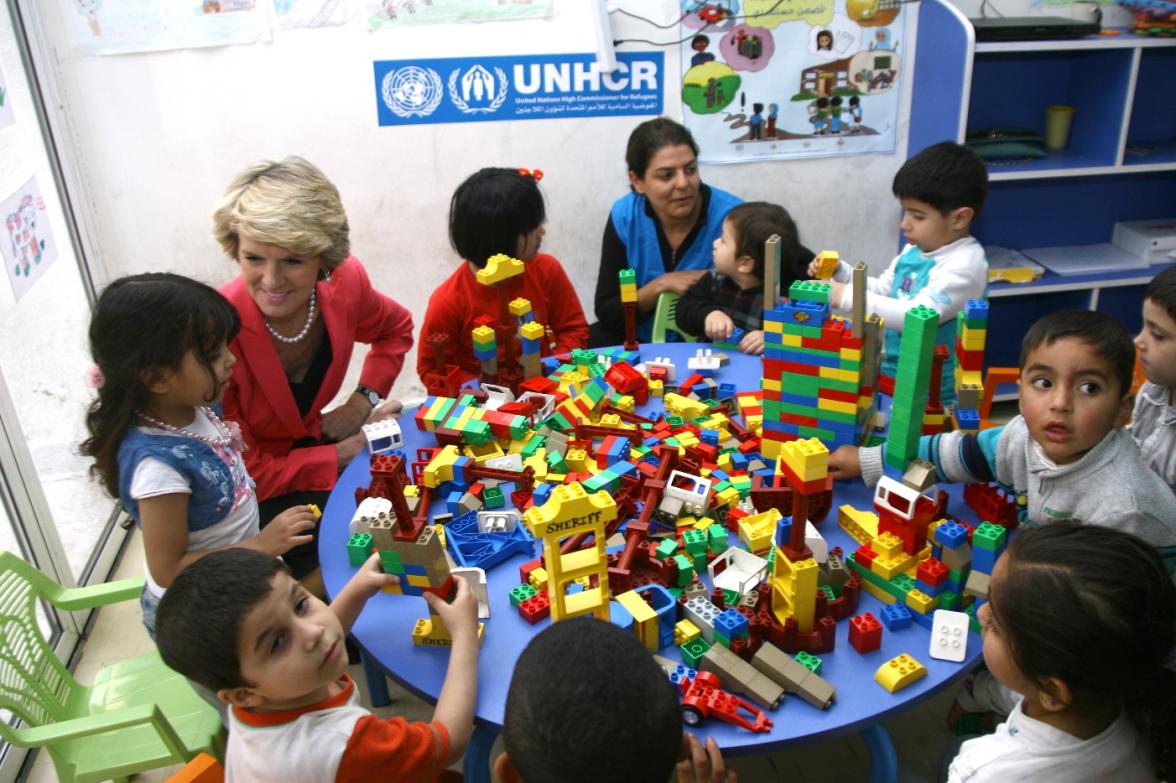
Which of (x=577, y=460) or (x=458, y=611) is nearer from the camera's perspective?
(x=458, y=611)

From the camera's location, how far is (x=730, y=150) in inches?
137

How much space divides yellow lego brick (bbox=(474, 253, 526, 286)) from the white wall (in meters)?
1.31

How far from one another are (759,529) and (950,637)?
0.37 meters

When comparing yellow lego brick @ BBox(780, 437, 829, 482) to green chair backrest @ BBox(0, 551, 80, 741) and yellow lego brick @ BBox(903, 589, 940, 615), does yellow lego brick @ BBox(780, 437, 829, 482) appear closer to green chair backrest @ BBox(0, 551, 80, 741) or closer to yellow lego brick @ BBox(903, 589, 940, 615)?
yellow lego brick @ BBox(903, 589, 940, 615)

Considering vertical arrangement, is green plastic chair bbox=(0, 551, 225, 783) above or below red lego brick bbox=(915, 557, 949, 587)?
below

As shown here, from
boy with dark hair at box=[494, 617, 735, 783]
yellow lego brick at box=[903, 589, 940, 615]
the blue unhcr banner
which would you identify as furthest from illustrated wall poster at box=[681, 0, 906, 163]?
boy with dark hair at box=[494, 617, 735, 783]

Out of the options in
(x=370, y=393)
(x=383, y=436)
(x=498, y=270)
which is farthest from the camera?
(x=370, y=393)

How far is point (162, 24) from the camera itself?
10.2 feet

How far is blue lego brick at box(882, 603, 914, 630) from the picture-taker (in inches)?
58.1

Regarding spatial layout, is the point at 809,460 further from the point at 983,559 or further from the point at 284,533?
the point at 284,533

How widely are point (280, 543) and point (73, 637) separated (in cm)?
127

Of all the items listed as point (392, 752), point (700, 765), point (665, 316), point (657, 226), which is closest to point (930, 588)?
point (700, 765)

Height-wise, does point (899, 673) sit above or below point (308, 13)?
below

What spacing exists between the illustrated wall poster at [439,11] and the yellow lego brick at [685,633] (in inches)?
98.8
